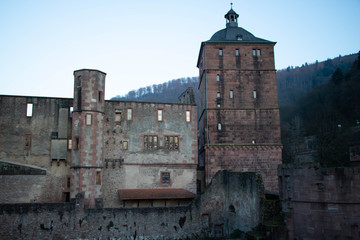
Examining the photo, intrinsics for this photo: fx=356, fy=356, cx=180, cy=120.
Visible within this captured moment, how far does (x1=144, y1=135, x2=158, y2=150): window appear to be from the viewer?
100 ft

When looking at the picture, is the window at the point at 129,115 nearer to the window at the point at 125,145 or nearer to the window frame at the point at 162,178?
the window at the point at 125,145

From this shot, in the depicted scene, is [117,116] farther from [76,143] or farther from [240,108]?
[240,108]

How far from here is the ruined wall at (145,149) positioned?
96.7ft

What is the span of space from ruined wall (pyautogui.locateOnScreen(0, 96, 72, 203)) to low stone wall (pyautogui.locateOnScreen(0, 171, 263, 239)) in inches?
188

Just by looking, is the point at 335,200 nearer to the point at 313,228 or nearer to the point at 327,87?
the point at 313,228

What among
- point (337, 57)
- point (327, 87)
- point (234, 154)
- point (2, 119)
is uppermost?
point (337, 57)

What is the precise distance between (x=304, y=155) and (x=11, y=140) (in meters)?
46.2

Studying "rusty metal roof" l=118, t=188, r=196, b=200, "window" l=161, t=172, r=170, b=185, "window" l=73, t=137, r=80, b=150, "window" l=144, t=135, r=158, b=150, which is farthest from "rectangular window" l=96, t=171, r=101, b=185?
"window" l=161, t=172, r=170, b=185

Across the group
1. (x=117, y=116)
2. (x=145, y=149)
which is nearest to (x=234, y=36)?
(x=117, y=116)

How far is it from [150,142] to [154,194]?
186 inches

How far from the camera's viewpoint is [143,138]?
3056 centimetres

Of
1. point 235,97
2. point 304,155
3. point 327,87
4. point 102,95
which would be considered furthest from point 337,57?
point 102,95

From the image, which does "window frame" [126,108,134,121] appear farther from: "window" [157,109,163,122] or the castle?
"window" [157,109,163,122]

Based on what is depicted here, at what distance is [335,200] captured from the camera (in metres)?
17.7
